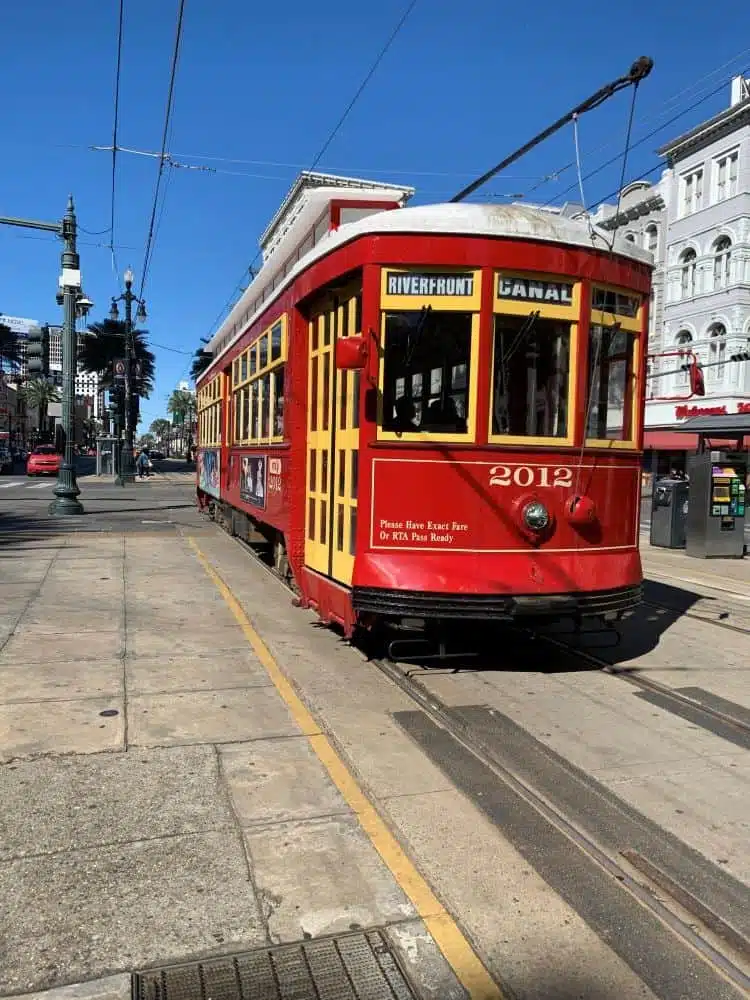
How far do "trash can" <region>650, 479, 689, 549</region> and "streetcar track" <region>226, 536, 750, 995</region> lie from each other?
35.5ft

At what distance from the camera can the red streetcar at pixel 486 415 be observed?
564cm

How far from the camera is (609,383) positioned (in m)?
6.21

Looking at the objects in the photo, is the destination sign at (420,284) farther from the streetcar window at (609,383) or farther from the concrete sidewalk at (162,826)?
the concrete sidewalk at (162,826)

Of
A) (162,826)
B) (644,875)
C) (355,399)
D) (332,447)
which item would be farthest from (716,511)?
(162,826)

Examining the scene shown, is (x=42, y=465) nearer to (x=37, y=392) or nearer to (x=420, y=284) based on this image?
(x=420, y=284)

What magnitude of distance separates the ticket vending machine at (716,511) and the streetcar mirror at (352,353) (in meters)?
10.7

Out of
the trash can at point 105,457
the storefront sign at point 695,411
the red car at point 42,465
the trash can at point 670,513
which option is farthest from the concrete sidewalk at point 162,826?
the trash can at point 105,457

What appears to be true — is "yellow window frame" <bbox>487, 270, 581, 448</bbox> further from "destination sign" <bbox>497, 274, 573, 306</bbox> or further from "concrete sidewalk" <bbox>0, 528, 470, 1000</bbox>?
"concrete sidewalk" <bbox>0, 528, 470, 1000</bbox>

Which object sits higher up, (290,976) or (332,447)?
(332,447)

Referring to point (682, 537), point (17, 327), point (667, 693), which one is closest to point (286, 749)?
point (667, 693)

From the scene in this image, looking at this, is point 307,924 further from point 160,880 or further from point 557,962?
point 557,962

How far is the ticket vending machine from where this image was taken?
14.5 m

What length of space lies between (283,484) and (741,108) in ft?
94.5

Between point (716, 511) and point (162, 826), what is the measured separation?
1303 centimetres
